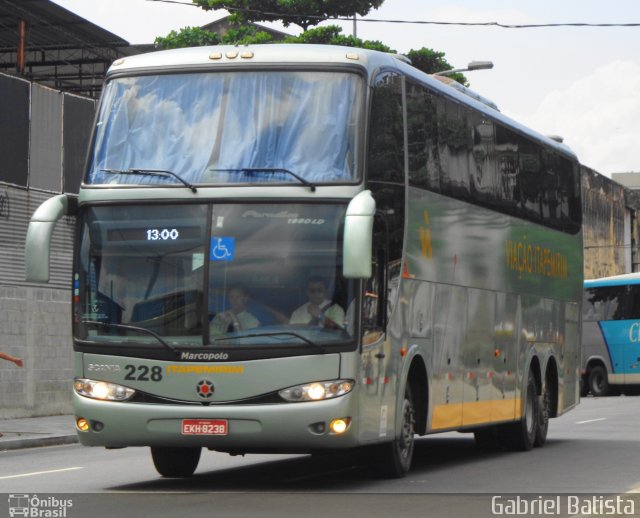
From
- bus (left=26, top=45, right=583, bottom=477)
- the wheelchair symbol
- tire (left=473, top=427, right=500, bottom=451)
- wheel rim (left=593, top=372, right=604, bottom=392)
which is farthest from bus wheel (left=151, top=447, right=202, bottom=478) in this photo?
wheel rim (left=593, top=372, right=604, bottom=392)

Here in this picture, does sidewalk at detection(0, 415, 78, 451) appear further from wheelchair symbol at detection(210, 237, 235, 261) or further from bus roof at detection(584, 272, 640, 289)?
bus roof at detection(584, 272, 640, 289)

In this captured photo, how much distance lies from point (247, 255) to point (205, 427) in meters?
1.51

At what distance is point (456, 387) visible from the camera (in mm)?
16609

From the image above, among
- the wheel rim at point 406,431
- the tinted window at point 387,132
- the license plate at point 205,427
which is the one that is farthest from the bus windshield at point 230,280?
the wheel rim at point 406,431

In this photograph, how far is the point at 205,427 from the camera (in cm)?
1280

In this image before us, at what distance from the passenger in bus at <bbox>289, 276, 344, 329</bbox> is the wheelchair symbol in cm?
73

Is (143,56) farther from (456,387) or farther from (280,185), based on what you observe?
(456,387)

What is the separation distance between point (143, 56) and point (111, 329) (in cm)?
275

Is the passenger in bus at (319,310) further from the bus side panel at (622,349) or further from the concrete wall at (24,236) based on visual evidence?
the bus side panel at (622,349)

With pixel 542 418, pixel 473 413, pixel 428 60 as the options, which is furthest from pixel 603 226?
pixel 473 413

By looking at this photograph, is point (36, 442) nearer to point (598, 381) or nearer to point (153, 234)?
point (153, 234)

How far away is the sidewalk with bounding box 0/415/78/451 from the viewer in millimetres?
21859

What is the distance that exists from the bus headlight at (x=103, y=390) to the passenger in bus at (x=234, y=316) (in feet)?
3.11

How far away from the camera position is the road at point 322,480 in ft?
39.3
